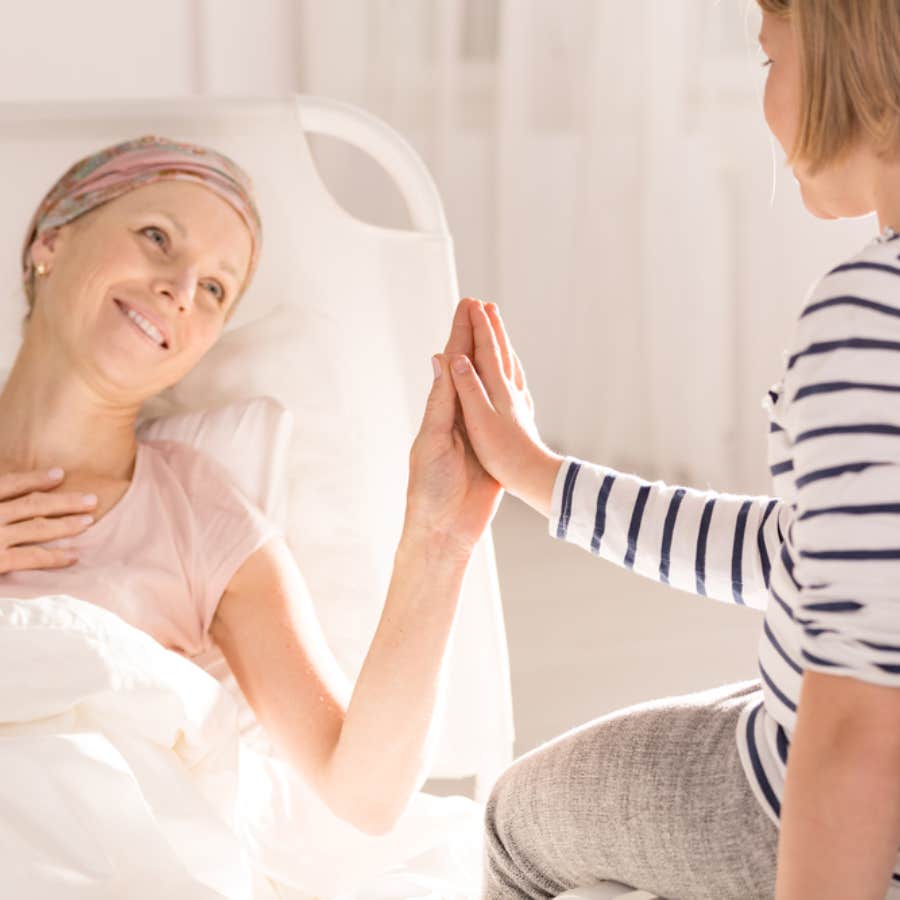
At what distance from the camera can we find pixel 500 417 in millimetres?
1131

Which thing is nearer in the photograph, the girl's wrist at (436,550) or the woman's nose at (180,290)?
the girl's wrist at (436,550)

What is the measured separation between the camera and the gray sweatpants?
2.88 feet

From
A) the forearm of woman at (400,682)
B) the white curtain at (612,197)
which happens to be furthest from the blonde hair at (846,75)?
the white curtain at (612,197)

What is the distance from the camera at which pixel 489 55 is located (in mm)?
3510

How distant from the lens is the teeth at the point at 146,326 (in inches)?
53.9

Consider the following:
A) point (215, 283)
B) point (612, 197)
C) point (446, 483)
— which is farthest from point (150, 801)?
point (612, 197)

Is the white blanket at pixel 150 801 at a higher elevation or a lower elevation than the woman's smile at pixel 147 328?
lower

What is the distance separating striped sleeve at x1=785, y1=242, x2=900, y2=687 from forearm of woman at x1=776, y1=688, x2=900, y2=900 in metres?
0.03

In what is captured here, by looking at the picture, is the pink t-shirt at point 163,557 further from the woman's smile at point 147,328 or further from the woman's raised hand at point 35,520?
the woman's smile at point 147,328

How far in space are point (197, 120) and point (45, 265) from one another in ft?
0.92

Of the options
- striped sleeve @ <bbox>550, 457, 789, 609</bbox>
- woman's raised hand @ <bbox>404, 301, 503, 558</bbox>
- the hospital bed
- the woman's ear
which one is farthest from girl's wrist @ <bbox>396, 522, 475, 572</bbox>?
the woman's ear

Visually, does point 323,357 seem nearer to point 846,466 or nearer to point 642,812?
point 642,812

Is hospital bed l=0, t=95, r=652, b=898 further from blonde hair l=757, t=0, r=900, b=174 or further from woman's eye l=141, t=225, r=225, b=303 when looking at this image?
blonde hair l=757, t=0, r=900, b=174

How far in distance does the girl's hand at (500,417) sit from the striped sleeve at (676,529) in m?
0.03
